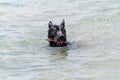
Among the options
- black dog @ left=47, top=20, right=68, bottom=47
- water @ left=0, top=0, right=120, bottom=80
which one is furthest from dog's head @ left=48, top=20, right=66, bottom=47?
water @ left=0, top=0, right=120, bottom=80

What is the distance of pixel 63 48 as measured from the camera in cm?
1245

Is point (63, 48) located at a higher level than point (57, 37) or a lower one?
lower

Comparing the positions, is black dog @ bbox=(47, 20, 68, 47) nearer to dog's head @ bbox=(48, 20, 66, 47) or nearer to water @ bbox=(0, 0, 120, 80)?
dog's head @ bbox=(48, 20, 66, 47)

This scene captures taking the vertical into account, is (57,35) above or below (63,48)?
above

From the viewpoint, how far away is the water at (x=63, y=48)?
1037 centimetres

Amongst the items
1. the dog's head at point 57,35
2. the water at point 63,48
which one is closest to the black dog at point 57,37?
the dog's head at point 57,35

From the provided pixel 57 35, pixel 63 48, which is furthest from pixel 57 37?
pixel 63 48

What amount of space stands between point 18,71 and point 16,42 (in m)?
3.21

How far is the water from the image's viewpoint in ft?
34.0

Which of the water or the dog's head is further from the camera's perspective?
the dog's head

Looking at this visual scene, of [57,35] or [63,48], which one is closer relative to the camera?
[57,35]

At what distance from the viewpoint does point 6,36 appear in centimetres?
1435

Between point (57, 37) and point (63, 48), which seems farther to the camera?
point (63, 48)

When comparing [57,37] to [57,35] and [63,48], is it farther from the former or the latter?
[63,48]
